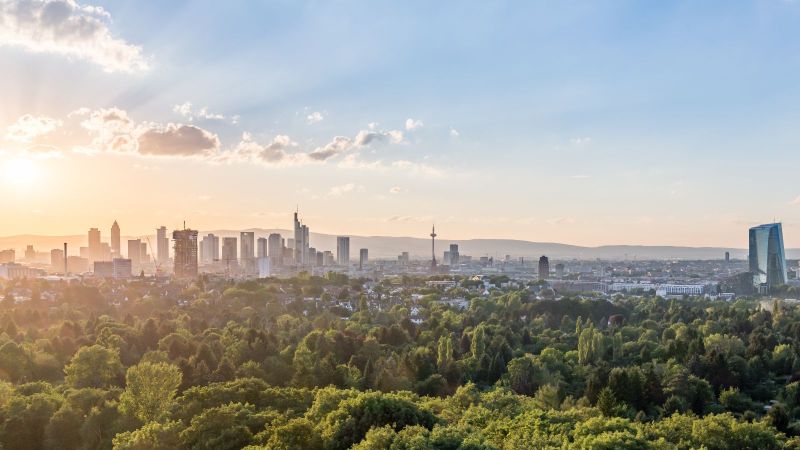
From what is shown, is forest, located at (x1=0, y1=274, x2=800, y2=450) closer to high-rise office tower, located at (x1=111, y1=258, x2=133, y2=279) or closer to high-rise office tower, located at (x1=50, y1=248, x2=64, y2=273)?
high-rise office tower, located at (x1=111, y1=258, x2=133, y2=279)

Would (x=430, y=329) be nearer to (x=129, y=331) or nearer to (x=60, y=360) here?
(x=129, y=331)

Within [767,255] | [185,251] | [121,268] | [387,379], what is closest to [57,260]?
[121,268]

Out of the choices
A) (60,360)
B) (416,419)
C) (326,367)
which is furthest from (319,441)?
(60,360)

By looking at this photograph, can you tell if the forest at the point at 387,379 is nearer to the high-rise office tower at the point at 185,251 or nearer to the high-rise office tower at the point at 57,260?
the high-rise office tower at the point at 185,251

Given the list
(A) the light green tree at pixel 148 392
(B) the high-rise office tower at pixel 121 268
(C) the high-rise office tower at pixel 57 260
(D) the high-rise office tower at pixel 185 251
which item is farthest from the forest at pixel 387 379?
(C) the high-rise office tower at pixel 57 260

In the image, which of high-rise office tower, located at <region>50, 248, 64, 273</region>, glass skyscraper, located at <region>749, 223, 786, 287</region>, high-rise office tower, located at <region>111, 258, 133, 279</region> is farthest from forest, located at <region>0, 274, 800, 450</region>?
high-rise office tower, located at <region>50, 248, 64, 273</region>

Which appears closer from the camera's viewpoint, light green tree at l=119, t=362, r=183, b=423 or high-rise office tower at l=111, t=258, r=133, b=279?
light green tree at l=119, t=362, r=183, b=423
